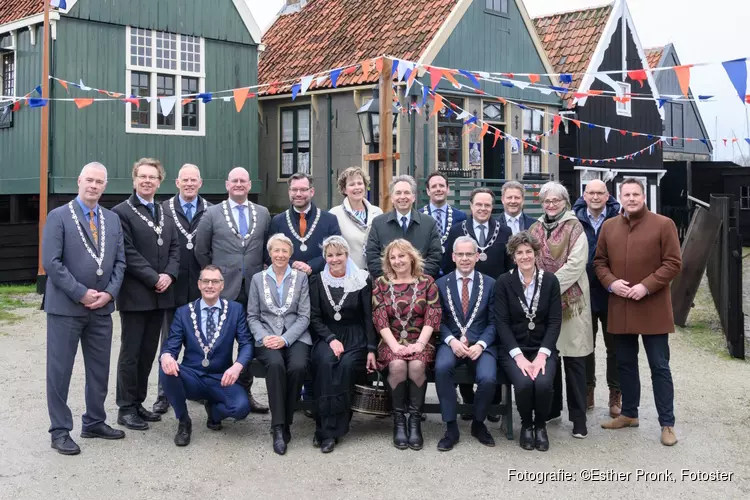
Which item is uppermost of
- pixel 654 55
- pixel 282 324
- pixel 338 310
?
pixel 654 55

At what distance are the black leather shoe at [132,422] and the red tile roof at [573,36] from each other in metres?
16.9

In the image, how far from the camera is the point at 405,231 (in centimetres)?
667

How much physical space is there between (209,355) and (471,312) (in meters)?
1.94

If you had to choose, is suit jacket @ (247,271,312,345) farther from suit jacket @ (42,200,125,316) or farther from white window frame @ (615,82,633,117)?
white window frame @ (615,82,633,117)

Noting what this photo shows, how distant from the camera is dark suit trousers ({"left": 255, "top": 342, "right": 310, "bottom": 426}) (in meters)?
5.81

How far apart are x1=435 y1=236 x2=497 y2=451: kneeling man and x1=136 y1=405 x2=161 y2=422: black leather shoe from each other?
7.22 ft

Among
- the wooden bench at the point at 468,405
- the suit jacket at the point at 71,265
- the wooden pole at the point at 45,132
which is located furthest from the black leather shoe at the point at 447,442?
the wooden pole at the point at 45,132

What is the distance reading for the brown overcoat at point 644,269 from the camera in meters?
6.02

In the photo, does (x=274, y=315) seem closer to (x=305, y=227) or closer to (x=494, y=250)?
(x=305, y=227)

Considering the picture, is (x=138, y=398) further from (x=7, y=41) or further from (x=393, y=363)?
(x=7, y=41)

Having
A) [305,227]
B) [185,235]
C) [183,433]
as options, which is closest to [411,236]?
[305,227]

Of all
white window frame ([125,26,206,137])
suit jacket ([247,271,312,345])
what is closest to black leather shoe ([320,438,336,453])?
suit jacket ([247,271,312,345])

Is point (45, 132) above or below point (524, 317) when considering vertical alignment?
above

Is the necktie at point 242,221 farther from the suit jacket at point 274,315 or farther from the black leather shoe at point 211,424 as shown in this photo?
the black leather shoe at point 211,424
